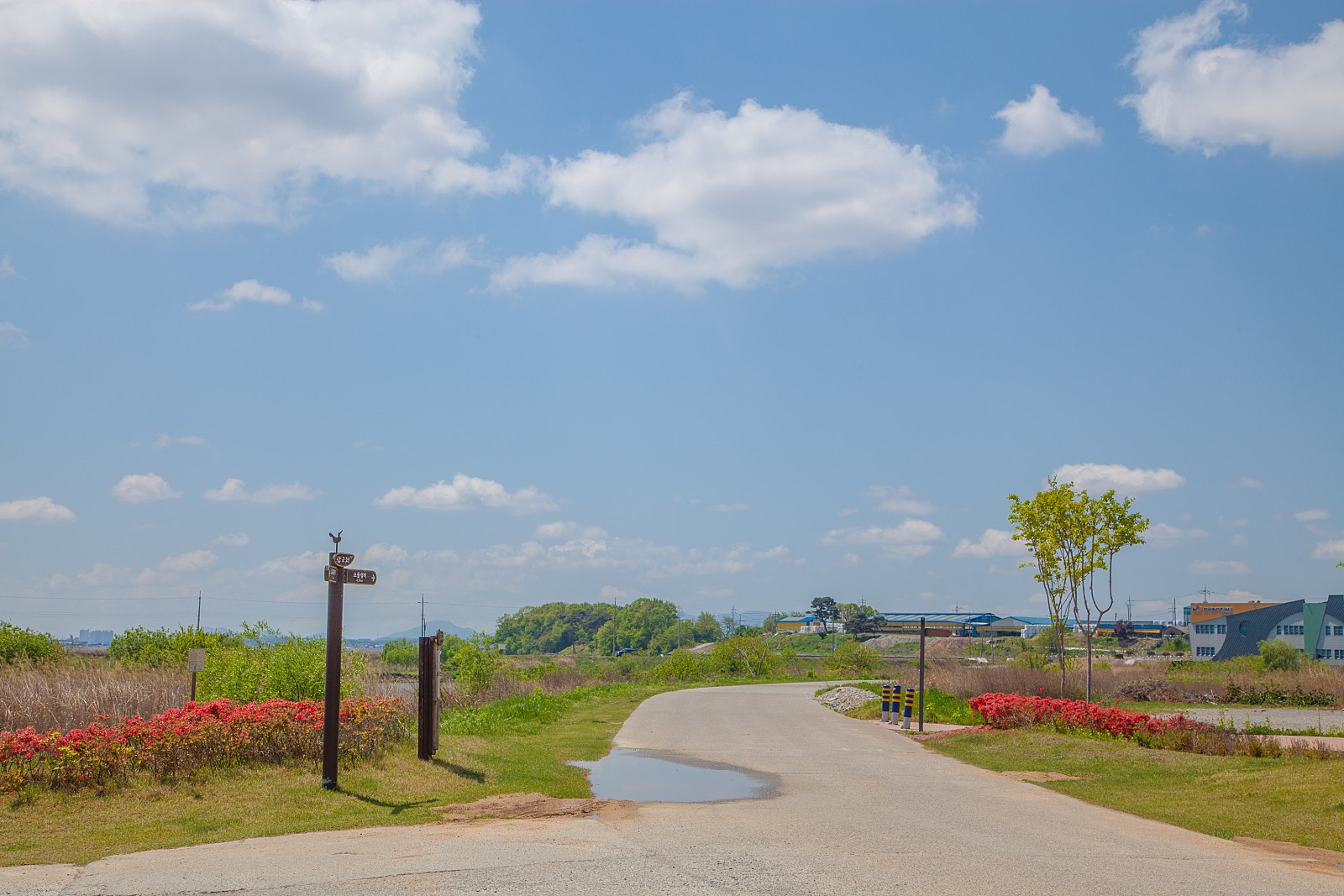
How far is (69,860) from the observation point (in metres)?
9.52

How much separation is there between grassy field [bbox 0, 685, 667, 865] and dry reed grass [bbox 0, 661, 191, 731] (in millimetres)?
2635

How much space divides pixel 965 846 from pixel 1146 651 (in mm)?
101002

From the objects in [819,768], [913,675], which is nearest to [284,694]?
[819,768]

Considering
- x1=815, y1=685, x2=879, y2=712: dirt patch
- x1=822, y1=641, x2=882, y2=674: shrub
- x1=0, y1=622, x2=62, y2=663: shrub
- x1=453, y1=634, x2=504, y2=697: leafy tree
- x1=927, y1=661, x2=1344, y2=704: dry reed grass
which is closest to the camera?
Result: x1=0, y1=622, x2=62, y2=663: shrub

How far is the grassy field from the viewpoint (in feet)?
35.3

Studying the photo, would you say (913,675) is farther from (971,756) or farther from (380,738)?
(380,738)

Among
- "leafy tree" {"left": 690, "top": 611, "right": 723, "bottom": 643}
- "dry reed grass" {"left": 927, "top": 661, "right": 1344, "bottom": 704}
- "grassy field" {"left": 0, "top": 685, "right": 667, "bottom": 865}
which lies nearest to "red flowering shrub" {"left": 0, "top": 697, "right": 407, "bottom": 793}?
"grassy field" {"left": 0, "top": 685, "right": 667, "bottom": 865}

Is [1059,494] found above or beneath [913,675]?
above

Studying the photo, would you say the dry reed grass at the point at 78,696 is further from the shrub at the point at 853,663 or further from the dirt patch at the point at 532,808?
the shrub at the point at 853,663

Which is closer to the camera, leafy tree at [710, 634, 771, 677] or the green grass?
the green grass

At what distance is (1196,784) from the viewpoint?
15.8m

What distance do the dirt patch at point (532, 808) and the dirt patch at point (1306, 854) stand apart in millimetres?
6840

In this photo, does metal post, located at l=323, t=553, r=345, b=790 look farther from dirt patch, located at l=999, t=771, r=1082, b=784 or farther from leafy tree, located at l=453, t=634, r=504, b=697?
leafy tree, located at l=453, t=634, r=504, b=697

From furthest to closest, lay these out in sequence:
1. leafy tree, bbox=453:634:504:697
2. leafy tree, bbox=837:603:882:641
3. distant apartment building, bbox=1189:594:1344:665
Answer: leafy tree, bbox=837:603:882:641, distant apartment building, bbox=1189:594:1344:665, leafy tree, bbox=453:634:504:697
